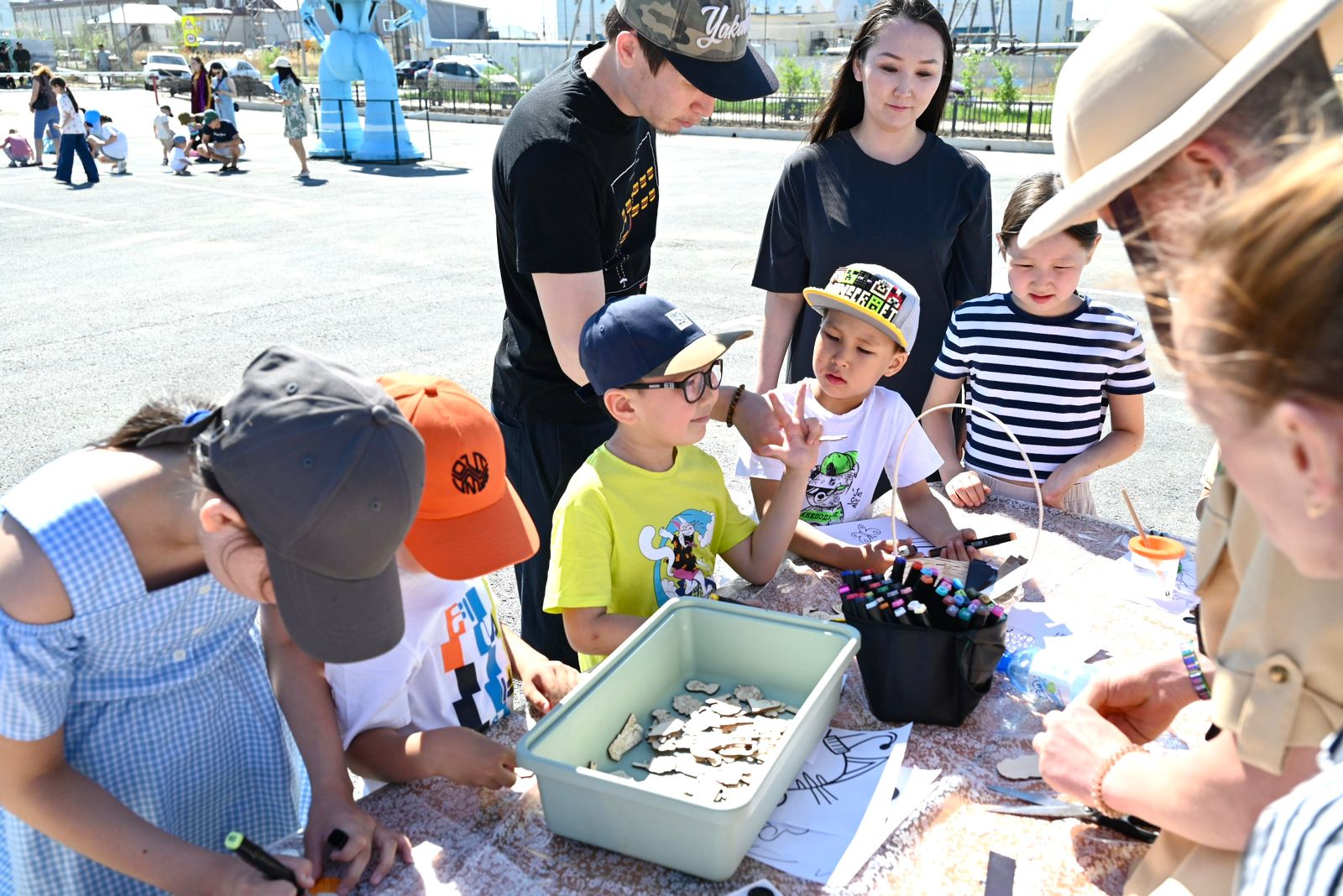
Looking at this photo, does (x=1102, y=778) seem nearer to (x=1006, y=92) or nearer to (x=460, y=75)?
(x=1006, y=92)

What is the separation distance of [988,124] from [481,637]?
22.2 metres

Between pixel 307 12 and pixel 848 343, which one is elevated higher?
pixel 307 12

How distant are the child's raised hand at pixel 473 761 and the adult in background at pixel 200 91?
714 inches

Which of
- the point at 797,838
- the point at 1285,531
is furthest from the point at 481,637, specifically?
the point at 1285,531

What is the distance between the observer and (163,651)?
1.42m

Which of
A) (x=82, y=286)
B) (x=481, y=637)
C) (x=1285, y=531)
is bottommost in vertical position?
(x=82, y=286)

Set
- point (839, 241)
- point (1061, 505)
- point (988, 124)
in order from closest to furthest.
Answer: point (1061, 505)
point (839, 241)
point (988, 124)

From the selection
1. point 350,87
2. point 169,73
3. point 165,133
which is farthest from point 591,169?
point 169,73

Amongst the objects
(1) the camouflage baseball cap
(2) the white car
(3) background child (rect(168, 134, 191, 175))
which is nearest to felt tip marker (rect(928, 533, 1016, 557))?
(1) the camouflage baseball cap

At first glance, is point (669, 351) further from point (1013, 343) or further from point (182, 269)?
point (182, 269)

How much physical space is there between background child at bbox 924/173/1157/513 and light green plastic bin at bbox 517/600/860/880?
1.12m

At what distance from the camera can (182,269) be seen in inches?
356

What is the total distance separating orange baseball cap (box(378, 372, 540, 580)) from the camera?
5.34 feet

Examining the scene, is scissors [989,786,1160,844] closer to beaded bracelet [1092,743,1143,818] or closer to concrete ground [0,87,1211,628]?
beaded bracelet [1092,743,1143,818]
